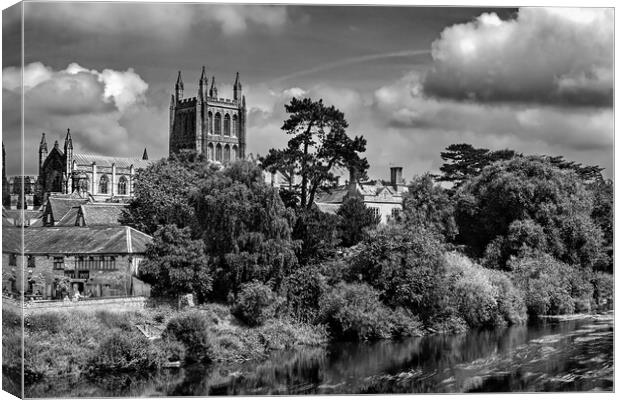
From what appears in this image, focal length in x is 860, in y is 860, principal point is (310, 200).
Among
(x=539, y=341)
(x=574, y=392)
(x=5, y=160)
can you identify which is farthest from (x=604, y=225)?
(x=5, y=160)

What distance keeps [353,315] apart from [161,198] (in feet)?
32.5

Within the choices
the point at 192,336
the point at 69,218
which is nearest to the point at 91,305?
the point at 192,336

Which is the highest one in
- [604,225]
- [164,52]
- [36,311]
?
[164,52]

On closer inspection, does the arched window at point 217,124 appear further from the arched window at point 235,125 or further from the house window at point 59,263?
the house window at point 59,263

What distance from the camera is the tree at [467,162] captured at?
32.9 meters

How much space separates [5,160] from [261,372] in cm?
674

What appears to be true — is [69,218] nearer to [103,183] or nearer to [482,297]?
[482,297]

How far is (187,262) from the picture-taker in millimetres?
20594

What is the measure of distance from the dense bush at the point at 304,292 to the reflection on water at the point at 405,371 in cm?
119

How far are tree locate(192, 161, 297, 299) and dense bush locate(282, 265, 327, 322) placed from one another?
0.34 m

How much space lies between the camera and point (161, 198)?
28078 millimetres

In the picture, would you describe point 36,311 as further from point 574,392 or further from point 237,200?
point 574,392

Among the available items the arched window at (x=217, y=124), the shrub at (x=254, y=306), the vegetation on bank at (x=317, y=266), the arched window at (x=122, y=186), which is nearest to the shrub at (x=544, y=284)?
the vegetation on bank at (x=317, y=266)

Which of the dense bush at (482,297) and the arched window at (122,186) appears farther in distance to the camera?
the arched window at (122,186)
